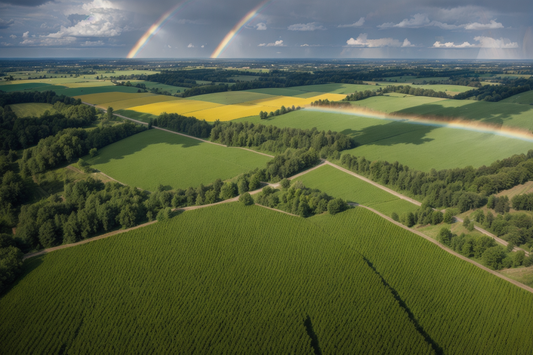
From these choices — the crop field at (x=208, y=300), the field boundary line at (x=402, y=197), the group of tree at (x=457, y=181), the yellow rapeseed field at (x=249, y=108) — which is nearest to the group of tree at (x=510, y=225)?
the field boundary line at (x=402, y=197)

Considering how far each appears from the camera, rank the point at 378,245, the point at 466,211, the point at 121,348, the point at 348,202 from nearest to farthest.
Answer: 1. the point at 121,348
2. the point at 378,245
3. the point at 466,211
4. the point at 348,202

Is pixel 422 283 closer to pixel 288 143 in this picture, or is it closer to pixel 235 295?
pixel 235 295

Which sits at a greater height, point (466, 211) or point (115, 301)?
point (466, 211)

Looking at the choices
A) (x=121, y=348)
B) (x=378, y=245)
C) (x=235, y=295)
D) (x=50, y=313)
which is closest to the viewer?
(x=121, y=348)

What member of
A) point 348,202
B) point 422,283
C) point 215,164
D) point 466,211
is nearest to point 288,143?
point 215,164

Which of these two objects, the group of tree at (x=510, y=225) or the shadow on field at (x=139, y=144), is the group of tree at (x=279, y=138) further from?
the group of tree at (x=510, y=225)

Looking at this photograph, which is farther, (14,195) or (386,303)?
(14,195)
